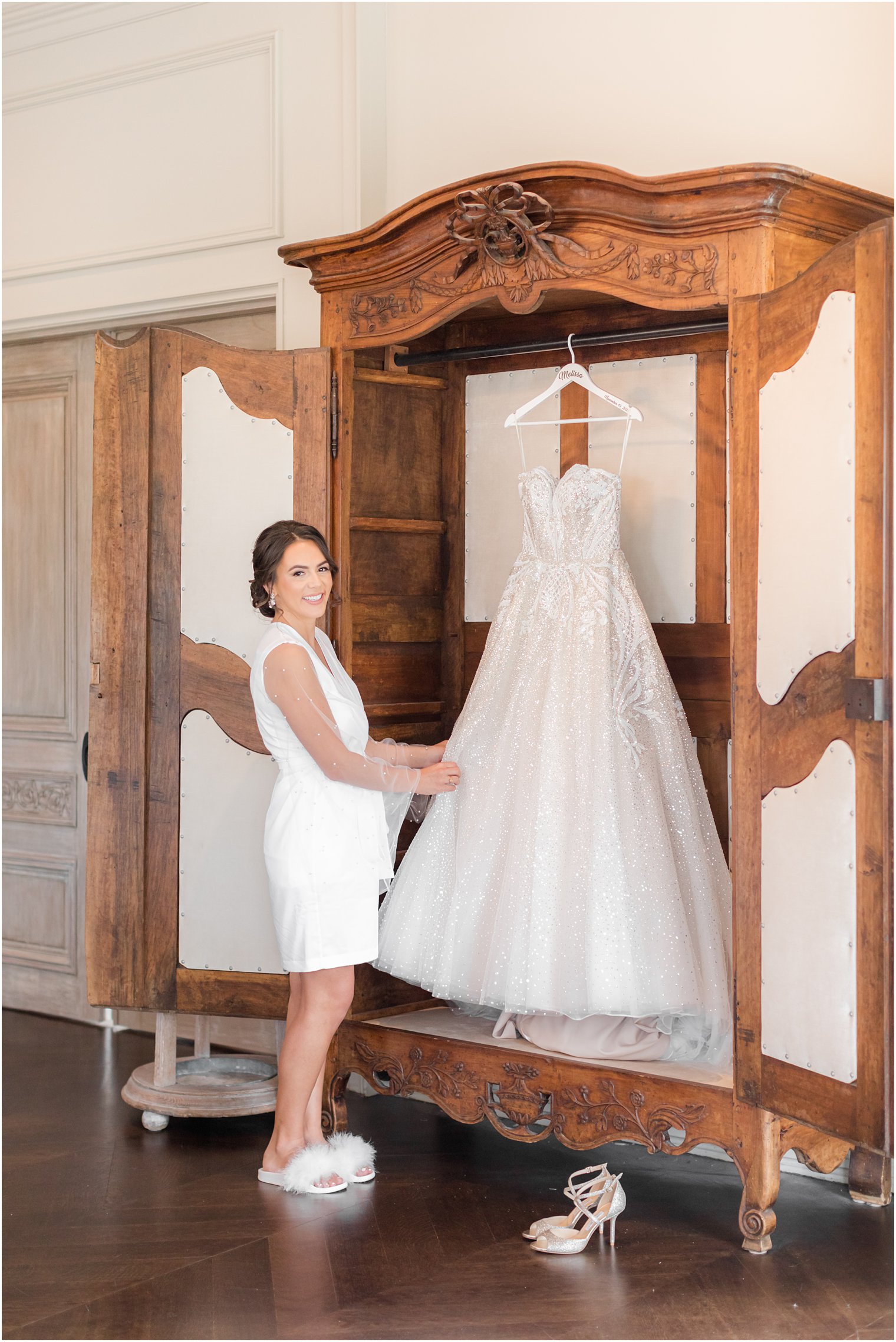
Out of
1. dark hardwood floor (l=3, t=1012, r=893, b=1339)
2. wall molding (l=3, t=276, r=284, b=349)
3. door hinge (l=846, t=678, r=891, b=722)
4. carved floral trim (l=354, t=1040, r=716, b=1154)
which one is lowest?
dark hardwood floor (l=3, t=1012, r=893, b=1339)

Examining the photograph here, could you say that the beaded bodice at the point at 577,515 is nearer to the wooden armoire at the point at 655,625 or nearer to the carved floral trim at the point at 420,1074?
the wooden armoire at the point at 655,625

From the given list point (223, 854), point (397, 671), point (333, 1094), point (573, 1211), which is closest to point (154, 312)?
point (397, 671)

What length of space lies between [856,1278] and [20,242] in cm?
429

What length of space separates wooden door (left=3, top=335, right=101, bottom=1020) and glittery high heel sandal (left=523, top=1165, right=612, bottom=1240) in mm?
2365

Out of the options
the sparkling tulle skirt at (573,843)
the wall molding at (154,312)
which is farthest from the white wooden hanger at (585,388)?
the wall molding at (154,312)

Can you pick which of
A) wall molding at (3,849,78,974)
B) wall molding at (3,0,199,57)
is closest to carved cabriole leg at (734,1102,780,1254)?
wall molding at (3,849,78,974)

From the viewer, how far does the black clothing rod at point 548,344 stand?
326 cm

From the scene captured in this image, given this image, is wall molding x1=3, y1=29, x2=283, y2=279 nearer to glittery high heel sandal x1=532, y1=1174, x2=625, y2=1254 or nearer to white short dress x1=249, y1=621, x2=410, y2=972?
white short dress x1=249, y1=621, x2=410, y2=972

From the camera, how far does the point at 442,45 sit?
3986mm

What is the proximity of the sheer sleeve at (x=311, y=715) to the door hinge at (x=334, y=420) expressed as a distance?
0.65 meters

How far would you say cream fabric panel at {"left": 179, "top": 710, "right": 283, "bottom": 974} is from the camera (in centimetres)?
362

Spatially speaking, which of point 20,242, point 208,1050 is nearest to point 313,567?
point 208,1050

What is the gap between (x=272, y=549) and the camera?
324cm

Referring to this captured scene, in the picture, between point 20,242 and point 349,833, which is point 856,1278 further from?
point 20,242
